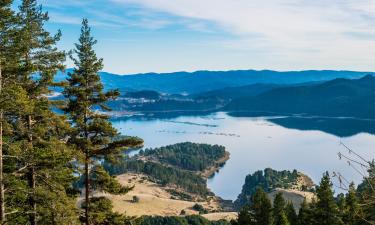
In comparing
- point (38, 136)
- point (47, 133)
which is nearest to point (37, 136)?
point (38, 136)

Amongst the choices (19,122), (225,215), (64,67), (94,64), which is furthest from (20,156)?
→ (225,215)

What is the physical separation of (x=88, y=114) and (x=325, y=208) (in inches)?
1248

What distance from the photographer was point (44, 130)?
1989 centimetres

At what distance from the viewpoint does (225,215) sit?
14138cm

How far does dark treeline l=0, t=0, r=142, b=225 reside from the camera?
17016 millimetres

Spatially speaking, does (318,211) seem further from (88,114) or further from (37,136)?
(37,136)

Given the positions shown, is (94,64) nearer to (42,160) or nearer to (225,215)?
(42,160)

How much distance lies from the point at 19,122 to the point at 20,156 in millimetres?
2489

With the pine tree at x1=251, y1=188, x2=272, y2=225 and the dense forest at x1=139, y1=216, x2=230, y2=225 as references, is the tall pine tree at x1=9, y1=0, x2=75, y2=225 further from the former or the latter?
the dense forest at x1=139, y1=216, x2=230, y2=225

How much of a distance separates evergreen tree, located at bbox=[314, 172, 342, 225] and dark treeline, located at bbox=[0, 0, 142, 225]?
92.6ft

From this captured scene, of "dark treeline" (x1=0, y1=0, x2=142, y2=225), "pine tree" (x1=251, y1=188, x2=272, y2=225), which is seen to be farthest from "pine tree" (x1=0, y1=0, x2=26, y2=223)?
"pine tree" (x1=251, y1=188, x2=272, y2=225)

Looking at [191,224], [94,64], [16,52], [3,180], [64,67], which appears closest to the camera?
[3,180]

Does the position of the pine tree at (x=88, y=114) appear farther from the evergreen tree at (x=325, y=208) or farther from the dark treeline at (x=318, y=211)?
the evergreen tree at (x=325, y=208)

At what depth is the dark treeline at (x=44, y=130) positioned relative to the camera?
1702cm
